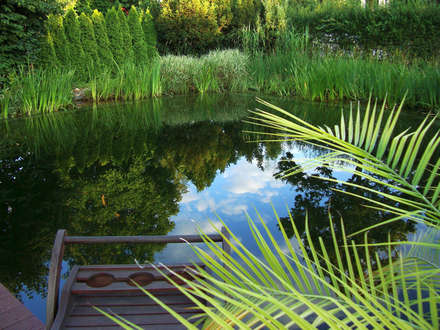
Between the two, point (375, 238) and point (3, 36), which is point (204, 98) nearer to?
point (3, 36)

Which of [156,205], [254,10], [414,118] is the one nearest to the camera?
[156,205]

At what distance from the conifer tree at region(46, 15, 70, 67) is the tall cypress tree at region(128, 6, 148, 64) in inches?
76.8

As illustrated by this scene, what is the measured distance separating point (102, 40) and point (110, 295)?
8.09 metres

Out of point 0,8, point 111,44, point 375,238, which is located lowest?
point 375,238

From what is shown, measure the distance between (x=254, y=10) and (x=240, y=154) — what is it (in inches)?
340

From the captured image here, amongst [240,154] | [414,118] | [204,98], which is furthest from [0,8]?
[414,118]

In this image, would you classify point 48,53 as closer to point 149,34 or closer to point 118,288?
point 149,34

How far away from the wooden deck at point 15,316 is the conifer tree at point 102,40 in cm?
753

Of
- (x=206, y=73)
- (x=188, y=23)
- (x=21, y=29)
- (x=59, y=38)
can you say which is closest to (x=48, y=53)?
(x=59, y=38)

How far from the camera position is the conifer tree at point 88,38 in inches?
318

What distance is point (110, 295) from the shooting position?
53.9 inches

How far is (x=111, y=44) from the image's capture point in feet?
28.6

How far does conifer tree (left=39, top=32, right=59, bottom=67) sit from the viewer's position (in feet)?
24.0

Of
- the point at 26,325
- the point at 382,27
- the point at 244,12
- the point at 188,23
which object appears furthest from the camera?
the point at 244,12
